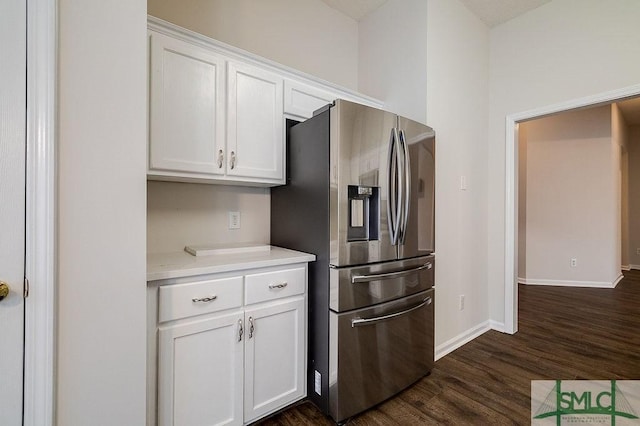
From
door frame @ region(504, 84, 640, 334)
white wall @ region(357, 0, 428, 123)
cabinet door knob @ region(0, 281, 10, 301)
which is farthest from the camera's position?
door frame @ region(504, 84, 640, 334)

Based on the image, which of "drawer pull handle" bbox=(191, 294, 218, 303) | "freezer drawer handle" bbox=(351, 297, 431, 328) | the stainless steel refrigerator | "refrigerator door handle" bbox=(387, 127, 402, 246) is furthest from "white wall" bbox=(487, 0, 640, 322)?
"drawer pull handle" bbox=(191, 294, 218, 303)

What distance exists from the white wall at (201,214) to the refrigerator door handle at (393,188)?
1.00 meters

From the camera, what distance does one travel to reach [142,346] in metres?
1.08

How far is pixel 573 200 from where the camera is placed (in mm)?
4582

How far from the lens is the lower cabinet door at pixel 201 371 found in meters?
1.25

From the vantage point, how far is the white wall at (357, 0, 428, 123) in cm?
223

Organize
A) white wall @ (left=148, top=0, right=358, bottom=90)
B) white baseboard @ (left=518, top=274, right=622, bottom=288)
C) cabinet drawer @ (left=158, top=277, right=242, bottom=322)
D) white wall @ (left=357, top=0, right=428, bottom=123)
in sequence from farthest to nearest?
white baseboard @ (left=518, top=274, right=622, bottom=288) < white wall @ (left=357, top=0, right=428, bottom=123) < white wall @ (left=148, top=0, right=358, bottom=90) < cabinet drawer @ (left=158, top=277, right=242, bottom=322)

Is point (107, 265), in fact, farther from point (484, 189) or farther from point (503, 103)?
point (503, 103)

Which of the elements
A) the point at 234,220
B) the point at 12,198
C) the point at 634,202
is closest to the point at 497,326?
the point at 234,220

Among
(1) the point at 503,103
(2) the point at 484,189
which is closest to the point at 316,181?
(2) the point at 484,189

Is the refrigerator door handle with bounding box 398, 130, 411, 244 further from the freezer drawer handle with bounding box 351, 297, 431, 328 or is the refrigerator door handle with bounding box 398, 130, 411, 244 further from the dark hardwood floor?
the dark hardwood floor

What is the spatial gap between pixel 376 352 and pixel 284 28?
101 inches

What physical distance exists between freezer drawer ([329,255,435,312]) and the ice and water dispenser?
0.63 ft

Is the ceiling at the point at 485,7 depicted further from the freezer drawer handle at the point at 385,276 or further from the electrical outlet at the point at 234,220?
the freezer drawer handle at the point at 385,276
